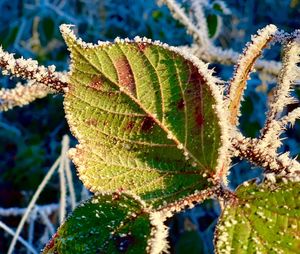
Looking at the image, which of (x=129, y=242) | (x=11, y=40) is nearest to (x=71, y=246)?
(x=129, y=242)

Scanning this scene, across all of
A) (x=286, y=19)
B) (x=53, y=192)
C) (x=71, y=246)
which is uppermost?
(x=286, y=19)

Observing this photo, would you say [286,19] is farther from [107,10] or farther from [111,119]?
[111,119]

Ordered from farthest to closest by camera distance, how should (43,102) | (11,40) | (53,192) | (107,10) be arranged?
(107,10)
(43,102)
(11,40)
(53,192)

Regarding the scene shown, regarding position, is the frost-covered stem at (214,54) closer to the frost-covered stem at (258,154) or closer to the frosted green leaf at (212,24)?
the frosted green leaf at (212,24)

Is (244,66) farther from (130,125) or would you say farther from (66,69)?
(66,69)

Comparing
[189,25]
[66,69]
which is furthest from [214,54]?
[66,69]

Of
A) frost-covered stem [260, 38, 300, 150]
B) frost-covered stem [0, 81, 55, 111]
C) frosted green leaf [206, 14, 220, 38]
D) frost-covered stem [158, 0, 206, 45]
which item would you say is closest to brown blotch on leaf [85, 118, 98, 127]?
frost-covered stem [260, 38, 300, 150]

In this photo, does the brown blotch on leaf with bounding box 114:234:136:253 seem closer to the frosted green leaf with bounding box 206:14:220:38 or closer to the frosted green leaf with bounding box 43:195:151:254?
the frosted green leaf with bounding box 43:195:151:254

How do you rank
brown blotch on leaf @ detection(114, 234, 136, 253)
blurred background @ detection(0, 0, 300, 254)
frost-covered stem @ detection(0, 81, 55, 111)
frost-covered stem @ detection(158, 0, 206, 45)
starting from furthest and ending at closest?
blurred background @ detection(0, 0, 300, 254), frost-covered stem @ detection(158, 0, 206, 45), frost-covered stem @ detection(0, 81, 55, 111), brown blotch on leaf @ detection(114, 234, 136, 253)
